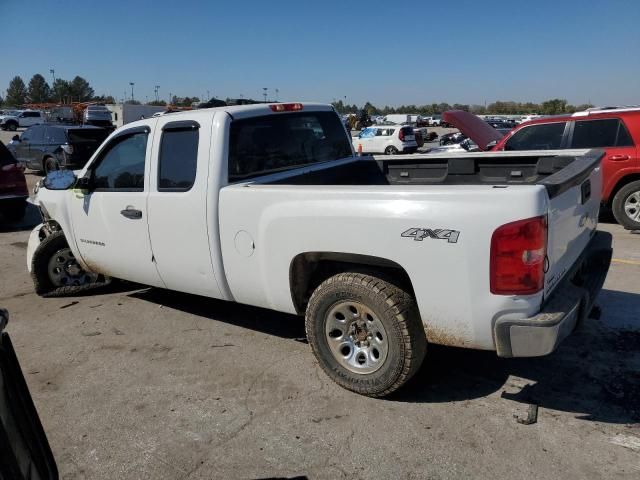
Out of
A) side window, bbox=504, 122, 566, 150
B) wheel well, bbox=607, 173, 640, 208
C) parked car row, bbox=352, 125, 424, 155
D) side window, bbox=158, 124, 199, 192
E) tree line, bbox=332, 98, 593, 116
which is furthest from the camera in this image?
tree line, bbox=332, 98, 593, 116

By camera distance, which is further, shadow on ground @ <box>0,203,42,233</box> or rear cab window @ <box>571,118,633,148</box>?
shadow on ground @ <box>0,203,42,233</box>

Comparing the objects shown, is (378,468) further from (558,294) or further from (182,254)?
(182,254)

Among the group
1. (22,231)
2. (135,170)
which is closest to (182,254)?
(135,170)

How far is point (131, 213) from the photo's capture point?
446 centimetres

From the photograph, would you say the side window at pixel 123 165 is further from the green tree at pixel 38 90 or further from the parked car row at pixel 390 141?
the green tree at pixel 38 90

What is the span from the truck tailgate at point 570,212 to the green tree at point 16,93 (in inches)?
4915

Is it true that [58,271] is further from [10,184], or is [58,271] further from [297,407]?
[10,184]

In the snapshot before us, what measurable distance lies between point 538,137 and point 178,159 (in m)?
6.64

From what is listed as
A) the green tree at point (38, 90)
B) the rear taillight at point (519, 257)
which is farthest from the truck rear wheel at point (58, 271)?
the green tree at point (38, 90)

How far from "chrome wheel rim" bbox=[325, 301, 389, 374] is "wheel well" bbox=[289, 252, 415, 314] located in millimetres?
247

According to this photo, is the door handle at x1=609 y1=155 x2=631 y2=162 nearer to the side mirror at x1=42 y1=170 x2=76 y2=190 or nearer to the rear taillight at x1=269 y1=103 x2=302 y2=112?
the rear taillight at x1=269 y1=103 x2=302 y2=112

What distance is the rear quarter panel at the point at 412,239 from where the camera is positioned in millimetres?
2719

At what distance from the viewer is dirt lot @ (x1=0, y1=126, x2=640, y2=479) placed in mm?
2814

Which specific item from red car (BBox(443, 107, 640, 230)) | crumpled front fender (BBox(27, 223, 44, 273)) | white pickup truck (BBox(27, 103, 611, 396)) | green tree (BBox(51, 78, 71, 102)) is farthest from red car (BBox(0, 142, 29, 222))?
green tree (BBox(51, 78, 71, 102))
